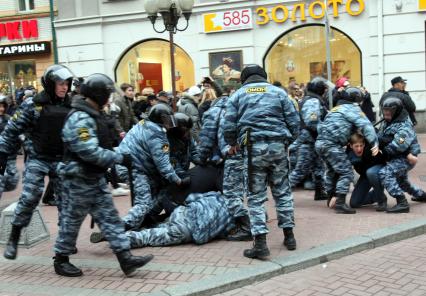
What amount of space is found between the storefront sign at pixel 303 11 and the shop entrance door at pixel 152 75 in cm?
395

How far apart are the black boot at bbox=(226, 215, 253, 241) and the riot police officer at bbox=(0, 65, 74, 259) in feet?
6.56

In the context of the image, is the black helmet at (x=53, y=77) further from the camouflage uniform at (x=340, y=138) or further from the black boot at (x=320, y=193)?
the black boot at (x=320, y=193)

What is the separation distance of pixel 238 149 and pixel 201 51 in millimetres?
12172

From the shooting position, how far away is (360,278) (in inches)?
197

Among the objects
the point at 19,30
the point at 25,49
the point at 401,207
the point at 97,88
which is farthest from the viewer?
the point at 19,30

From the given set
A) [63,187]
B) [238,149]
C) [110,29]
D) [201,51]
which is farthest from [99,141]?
[110,29]

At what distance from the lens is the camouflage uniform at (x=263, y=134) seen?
5.39m

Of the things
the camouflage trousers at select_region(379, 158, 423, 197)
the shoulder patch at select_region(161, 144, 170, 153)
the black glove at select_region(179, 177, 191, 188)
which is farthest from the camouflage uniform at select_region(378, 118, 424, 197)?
the shoulder patch at select_region(161, 144, 170, 153)

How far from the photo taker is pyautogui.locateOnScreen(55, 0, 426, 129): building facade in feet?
52.6

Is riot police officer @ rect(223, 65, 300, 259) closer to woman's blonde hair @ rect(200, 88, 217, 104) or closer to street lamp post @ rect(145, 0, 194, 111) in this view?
woman's blonde hair @ rect(200, 88, 217, 104)

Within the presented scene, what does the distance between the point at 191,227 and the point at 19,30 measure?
1614 centimetres

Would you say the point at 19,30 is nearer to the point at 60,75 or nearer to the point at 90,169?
the point at 60,75

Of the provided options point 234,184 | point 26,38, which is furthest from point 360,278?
point 26,38

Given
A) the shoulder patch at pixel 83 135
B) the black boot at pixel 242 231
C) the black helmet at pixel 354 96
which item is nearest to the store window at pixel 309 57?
the black helmet at pixel 354 96
